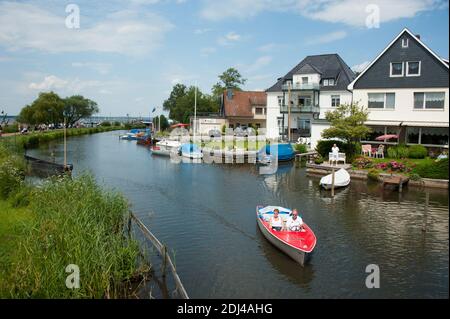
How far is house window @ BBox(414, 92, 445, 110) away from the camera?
37.6 m

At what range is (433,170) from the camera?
31.2 meters

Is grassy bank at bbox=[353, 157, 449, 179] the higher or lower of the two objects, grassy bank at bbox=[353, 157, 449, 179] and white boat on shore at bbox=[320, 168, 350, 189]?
the higher

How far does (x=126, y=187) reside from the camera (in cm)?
3203

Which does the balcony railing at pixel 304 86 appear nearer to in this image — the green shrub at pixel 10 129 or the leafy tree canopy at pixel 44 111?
the leafy tree canopy at pixel 44 111

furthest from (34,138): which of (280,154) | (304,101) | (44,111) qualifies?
(304,101)

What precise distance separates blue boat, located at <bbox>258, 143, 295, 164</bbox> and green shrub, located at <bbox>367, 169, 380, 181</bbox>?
12.2m

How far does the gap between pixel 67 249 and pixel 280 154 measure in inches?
1304

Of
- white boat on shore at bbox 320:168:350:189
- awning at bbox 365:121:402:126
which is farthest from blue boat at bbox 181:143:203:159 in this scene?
white boat on shore at bbox 320:168:350:189

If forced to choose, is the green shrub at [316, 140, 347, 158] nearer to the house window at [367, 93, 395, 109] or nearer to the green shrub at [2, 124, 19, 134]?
the house window at [367, 93, 395, 109]

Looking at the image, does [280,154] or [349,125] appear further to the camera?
[280,154]

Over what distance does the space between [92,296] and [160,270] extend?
3.63 meters

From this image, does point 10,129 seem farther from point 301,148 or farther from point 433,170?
point 433,170

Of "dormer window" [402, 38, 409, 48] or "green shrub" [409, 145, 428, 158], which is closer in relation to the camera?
"green shrub" [409, 145, 428, 158]
